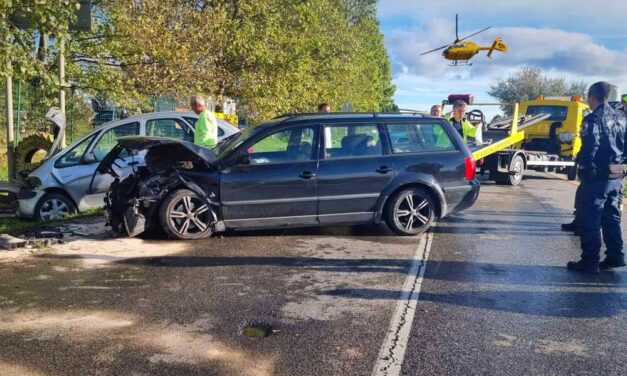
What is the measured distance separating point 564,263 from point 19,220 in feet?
26.1

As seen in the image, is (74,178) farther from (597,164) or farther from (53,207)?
(597,164)

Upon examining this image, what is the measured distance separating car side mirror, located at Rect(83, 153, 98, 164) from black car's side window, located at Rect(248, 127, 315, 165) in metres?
A: 3.16

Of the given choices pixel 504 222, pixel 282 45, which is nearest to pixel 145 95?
pixel 282 45

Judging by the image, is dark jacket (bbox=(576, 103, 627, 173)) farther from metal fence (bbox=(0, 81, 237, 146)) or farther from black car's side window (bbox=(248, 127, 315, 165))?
metal fence (bbox=(0, 81, 237, 146))

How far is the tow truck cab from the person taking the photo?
16.4 m

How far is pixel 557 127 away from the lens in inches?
663

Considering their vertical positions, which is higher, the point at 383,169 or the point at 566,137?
the point at 566,137

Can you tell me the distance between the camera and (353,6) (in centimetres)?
4053

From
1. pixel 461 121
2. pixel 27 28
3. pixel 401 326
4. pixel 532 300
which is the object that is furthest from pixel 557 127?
pixel 27 28

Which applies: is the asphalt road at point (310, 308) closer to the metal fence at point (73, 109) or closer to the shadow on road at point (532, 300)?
the shadow on road at point (532, 300)

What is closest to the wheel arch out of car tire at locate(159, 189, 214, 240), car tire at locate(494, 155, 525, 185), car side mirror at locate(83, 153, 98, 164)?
car tire at locate(159, 189, 214, 240)

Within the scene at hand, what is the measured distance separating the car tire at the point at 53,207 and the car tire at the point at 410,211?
4.94 m

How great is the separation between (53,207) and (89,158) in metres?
0.93

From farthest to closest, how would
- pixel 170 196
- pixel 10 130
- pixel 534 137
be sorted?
pixel 534 137 < pixel 10 130 < pixel 170 196
